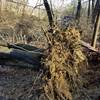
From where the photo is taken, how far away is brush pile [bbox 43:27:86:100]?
21.6ft

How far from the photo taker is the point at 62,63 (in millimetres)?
6789

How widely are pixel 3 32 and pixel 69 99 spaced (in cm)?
1723

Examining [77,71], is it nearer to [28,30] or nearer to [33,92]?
[33,92]

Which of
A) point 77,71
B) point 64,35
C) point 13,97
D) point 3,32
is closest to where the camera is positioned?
point 64,35

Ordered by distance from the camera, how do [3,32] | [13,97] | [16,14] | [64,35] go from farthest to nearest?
[16,14]
[3,32]
[13,97]
[64,35]

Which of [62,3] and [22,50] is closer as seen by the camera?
[22,50]

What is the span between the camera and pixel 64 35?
6.61m

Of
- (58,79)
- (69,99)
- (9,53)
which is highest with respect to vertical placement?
(9,53)

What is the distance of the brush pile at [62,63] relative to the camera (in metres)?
6.59

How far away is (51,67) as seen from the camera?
6.65 m

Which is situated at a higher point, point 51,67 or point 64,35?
point 64,35

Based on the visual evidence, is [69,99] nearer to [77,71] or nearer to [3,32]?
[77,71]

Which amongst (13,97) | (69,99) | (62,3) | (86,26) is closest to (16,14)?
(62,3)

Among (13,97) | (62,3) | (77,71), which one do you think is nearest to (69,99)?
(77,71)
